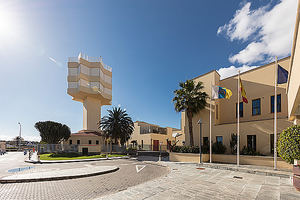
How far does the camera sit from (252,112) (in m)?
18.5

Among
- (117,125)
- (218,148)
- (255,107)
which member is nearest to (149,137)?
(117,125)

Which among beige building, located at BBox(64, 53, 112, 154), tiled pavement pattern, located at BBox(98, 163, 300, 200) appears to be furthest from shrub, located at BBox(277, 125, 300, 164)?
beige building, located at BBox(64, 53, 112, 154)

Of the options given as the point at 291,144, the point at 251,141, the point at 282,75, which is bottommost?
the point at 251,141

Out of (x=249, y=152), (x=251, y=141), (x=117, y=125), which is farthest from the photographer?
(x=117, y=125)

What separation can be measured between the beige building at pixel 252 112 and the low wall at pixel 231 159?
1656mm

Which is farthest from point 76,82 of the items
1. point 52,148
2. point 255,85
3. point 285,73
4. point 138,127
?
→ point 285,73

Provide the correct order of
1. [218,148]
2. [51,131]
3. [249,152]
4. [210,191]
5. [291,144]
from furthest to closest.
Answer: [51,131]
[218,148]
[249,152]
[291,144]
[210,191]

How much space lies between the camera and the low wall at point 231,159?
43.3 feet

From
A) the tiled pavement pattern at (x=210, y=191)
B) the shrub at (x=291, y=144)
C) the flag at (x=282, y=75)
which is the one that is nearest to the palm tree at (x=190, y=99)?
the flag at (x=282, y=75)

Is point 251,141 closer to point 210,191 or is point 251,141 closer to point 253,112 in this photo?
point 253,112

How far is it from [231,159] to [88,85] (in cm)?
3949

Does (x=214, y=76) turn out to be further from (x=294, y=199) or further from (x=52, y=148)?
(x=52, y=148)

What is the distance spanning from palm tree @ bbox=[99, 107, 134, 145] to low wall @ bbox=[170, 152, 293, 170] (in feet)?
45.0

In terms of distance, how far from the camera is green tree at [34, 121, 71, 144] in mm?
36812
